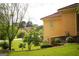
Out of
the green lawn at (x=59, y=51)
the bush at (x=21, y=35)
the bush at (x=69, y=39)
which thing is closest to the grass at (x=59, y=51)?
the green lawn at (x=59, y=51)

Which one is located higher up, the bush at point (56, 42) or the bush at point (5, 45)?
the bush at point (56, 42)

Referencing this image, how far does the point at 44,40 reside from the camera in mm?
7414

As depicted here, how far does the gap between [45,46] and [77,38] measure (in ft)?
3.20

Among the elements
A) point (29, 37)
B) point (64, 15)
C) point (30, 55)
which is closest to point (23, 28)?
point (29, 37)

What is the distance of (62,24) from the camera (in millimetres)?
7422

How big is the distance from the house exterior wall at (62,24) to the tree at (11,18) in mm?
785

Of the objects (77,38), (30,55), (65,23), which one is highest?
(65,23)

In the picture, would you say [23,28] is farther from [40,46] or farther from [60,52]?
[60,52]

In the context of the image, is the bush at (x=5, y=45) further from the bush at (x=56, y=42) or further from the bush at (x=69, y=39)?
the bush at (x=69, y=39)

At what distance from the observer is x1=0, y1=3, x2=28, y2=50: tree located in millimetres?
7391

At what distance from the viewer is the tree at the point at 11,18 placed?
7391 millimetres

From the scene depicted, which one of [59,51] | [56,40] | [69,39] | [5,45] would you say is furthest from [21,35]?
[69,39]

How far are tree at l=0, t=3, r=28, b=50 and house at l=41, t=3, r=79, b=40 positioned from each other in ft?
2.44

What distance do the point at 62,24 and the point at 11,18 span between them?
1549 millimetres
